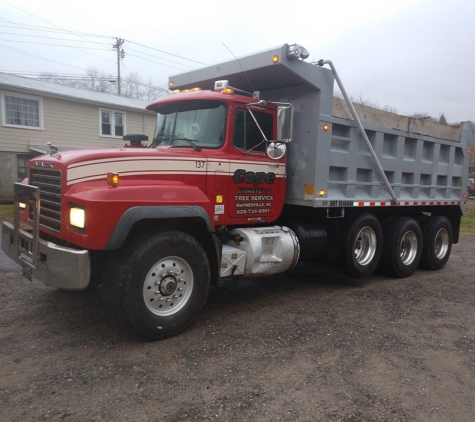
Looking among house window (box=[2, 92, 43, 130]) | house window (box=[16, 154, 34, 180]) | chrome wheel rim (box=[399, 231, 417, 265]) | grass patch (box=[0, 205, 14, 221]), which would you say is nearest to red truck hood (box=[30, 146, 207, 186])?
chrome wheel rim (box=[399, 231, 417, 265])

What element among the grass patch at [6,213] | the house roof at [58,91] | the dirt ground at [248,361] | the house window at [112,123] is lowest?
the grass patch at [6,213]

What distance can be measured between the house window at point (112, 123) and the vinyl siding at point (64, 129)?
0.57 ft

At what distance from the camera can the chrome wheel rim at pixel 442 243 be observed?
324 inches

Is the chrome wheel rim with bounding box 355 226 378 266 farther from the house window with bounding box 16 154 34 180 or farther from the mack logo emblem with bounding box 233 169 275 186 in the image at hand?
the house window with bounding box 16 154 34 180

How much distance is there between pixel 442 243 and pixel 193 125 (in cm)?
603

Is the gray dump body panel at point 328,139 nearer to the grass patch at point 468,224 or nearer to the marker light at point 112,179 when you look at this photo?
the marker light at point 112,179

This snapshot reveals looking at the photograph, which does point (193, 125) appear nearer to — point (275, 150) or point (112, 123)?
point (275, 150)

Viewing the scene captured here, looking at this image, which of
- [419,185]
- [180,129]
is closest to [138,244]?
[180,129]

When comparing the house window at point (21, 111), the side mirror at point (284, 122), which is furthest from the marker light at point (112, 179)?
the house window at point (21, 111)

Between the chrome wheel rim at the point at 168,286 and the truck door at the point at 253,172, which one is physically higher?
the truck door at the point at 253,172

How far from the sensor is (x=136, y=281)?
3.94 m

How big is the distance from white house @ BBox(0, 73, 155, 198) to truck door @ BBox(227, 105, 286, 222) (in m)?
13.6

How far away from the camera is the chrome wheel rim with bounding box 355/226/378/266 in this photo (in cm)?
666

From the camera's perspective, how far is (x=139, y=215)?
3.87m
